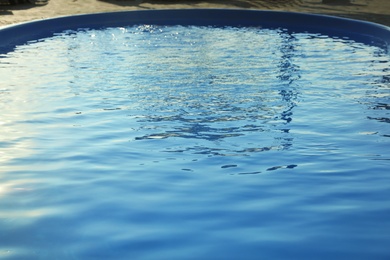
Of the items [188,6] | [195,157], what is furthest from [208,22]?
[195,157]

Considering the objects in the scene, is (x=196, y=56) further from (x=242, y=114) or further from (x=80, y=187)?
(x=80, y=187)

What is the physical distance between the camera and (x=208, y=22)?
11383 millimetres

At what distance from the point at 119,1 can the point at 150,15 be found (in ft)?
5.21

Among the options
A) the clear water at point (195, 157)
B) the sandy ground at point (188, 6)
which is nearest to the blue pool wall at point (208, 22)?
the sandy ground at point (188, 6)

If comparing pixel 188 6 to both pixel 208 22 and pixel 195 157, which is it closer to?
pixel 208 22

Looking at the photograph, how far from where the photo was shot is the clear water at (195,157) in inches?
116

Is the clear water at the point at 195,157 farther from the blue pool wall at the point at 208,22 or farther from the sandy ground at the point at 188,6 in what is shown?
the sandy ground at the point at 188,6

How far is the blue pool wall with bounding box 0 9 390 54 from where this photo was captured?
30.2 feet

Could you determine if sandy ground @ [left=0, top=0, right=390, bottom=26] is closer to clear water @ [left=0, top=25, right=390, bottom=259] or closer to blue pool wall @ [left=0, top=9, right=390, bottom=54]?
blue pool wall @ [left=0, top=9, right=390, bottom=54]

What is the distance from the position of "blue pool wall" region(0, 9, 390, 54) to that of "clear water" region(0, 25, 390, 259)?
164 centimetres

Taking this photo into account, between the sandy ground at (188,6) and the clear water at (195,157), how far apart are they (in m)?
3.56

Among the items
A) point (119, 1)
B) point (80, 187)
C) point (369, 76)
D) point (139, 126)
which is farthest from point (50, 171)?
point (119, 1)

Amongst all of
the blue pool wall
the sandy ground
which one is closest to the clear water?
the blue pool wall

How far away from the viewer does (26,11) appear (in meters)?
11.4
